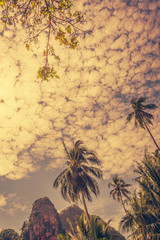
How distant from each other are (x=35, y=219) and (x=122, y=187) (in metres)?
25.5

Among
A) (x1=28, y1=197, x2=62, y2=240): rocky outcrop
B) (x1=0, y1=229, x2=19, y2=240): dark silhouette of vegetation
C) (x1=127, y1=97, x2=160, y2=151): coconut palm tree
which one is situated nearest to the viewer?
(x1=127, y1=97, x2=160, y2=151): coconut palm tree

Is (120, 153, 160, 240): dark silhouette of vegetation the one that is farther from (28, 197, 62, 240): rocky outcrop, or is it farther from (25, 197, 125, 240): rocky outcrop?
(28, 197, 62, 240): rocky outcrop

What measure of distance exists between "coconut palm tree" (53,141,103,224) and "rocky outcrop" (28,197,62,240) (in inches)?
1092

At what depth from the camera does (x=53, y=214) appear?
4066 cm

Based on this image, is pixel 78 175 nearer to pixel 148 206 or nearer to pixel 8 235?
pixel 148 206

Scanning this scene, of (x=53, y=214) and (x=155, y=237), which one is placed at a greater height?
(x=53, y=214)

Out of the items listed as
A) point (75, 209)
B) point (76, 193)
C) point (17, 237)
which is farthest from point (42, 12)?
point (75, 209)

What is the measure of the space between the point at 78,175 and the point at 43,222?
3160 cm

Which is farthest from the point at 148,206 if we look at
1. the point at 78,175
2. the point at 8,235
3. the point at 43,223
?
the point at 8,235

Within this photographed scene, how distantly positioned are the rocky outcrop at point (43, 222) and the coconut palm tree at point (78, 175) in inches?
1092

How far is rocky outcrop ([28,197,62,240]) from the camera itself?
3562cm

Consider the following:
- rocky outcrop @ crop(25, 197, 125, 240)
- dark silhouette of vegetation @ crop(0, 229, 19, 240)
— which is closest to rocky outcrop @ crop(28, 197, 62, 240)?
rocky outcrop @ crop(25, 197, 125, 240)

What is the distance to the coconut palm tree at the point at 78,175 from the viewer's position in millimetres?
15945

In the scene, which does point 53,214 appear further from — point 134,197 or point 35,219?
point 134,197
